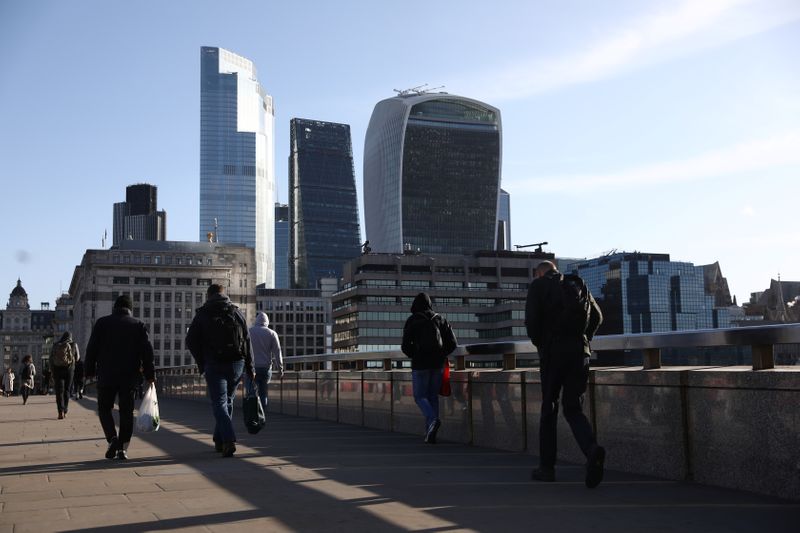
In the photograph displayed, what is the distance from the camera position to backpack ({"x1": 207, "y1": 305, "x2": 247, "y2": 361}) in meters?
10.5

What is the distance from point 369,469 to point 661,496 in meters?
2.87

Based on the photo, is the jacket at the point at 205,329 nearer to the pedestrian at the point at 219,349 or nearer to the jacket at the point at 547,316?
the pedestrian at the point at 219,349

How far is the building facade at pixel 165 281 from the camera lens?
6565 inches

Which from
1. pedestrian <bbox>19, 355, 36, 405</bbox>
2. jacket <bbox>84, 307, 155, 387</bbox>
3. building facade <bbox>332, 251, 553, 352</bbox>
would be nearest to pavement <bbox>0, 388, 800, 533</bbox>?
jacket <bbox>84, 307, 155, 387</bbox>

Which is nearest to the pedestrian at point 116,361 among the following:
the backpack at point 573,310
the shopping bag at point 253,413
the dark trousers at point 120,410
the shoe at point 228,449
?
the dark trousers at point 120,410

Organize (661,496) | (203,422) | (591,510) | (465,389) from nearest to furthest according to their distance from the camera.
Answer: (591,510)
(661,496)
(465,389)
(203,422)

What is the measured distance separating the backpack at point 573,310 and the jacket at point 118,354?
194 inches

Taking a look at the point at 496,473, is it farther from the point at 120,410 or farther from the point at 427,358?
the point at 120,410

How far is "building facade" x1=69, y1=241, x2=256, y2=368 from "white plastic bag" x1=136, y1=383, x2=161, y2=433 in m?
159

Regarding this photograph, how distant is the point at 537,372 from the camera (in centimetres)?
970

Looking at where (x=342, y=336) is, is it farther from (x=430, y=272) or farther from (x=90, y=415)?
(x=90, y=415)

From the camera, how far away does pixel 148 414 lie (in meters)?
10.7

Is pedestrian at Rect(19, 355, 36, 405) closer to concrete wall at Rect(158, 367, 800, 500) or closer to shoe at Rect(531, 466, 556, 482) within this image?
concrete wall at Rect(158, 367, 800, 500)

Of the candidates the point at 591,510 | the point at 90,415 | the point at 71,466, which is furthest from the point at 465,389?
the point at 90,415
